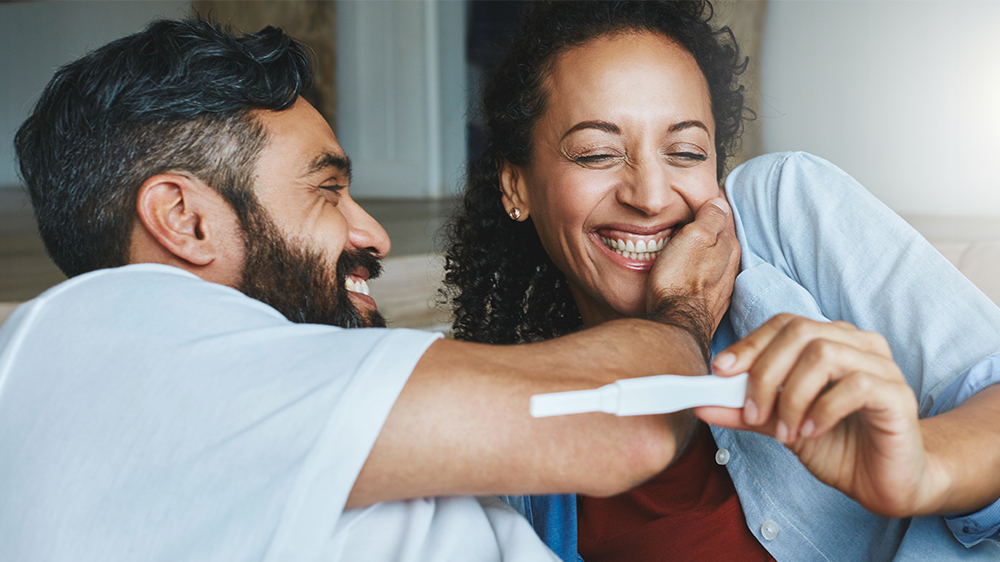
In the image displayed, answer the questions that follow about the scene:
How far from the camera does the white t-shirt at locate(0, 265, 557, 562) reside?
28.6 inches

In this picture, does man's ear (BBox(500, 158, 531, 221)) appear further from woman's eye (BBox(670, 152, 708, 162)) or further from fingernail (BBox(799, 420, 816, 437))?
fingernail (BBox(799, 420, 816, 437))

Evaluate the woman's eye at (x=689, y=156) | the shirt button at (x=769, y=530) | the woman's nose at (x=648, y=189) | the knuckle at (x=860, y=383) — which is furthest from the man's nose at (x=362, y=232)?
the knuckle at (x=860, y=383)

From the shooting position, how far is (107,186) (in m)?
1.15

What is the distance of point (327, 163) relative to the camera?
51.4 inches

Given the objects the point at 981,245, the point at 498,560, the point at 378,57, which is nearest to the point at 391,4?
the point at 378,57

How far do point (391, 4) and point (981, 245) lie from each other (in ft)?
23.8

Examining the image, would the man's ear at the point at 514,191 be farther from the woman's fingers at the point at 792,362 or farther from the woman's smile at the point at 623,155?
the woman's fingers at the point at 792,362

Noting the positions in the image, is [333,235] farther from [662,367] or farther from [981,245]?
[981,245]

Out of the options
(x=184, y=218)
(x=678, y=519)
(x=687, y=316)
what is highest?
(x=184, y=218)

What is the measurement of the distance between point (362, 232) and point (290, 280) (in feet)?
0.81

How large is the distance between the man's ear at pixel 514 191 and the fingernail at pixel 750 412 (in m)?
1.06

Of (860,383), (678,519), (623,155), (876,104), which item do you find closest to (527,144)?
(623,155)

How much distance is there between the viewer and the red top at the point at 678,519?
124 cm

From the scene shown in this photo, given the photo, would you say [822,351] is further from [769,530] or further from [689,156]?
[689,156]
